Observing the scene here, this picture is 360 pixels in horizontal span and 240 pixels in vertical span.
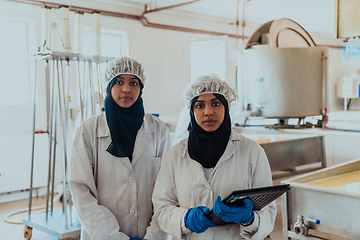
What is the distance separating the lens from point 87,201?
1581 millimetres

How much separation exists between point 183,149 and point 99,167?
0.40 meters

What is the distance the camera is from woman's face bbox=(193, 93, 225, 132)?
4.74 ft

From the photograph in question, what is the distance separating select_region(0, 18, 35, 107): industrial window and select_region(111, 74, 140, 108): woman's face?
3.50 m

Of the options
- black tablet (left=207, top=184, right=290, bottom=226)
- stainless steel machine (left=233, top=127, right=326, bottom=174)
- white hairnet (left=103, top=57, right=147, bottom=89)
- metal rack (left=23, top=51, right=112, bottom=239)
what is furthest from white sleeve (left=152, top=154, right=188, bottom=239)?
stainless steel machine (left=233, top=127, right=326, bottom=174)

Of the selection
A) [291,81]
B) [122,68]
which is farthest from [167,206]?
[291,81]

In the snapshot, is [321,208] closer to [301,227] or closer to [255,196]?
[301,227]

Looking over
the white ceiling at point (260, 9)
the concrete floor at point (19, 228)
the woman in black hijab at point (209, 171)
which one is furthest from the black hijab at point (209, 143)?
the white ceiling at point (260, 9)

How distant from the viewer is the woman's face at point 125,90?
166cm

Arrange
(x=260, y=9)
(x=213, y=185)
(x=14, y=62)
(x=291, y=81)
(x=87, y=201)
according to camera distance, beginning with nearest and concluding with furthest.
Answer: (x=213, y=185) < (x=87, y=201) < (x=291, y=81) < (x=14, y=62) < (x=260, y=9)

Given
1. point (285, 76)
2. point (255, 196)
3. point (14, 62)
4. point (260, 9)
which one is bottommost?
point (255, 196)

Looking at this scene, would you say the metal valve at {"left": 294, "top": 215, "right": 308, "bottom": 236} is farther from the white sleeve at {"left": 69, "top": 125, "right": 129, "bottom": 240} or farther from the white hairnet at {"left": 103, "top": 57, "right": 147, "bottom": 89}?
the white hairnet at {"left": 103, "top": 57, "right": 147, "bottom": 89}

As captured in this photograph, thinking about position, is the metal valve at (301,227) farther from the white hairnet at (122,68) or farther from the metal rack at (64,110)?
the metal rack at (64,110)

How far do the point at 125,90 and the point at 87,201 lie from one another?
504 mm

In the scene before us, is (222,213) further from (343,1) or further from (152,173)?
(343,1)
